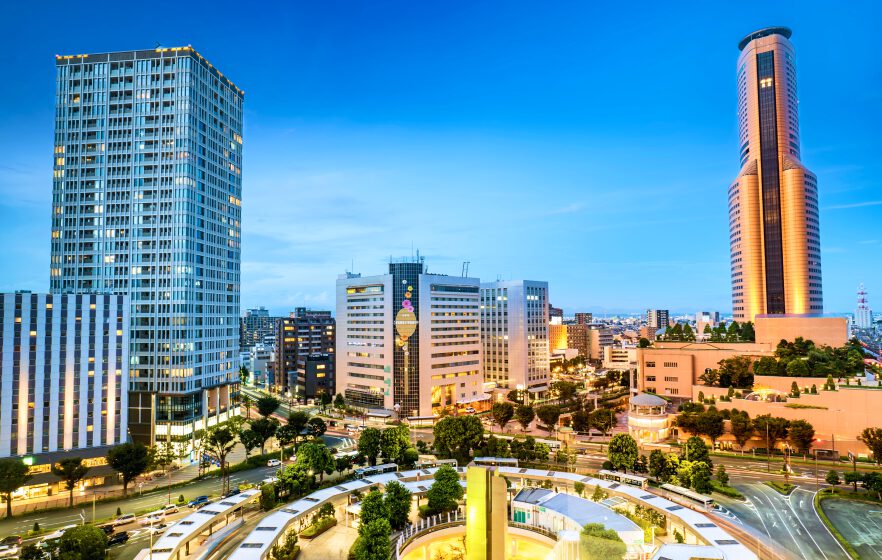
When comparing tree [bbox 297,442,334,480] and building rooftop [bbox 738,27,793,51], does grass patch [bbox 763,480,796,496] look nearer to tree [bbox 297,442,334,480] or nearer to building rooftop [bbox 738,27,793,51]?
tree [bbox 297,442,334,480]

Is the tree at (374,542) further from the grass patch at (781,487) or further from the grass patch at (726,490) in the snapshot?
the grass patch at (781,487)

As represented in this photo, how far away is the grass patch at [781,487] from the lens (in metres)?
45.9

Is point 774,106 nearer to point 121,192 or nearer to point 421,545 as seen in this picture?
point 421,545

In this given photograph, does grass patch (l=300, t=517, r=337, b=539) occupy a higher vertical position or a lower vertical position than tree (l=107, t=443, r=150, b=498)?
lower

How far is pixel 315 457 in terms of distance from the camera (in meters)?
46.5

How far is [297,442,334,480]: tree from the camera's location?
45.8 metres

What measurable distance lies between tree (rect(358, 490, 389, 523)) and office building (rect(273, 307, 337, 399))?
93213 millimetres

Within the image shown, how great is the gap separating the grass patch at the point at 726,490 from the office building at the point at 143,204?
67141 millimetres

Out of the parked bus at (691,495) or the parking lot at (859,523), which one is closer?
the parking lot at (859,523)

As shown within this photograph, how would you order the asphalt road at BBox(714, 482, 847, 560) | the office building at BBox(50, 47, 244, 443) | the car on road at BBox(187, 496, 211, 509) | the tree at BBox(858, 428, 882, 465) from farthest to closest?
the office building at BBox(50, 47, 244, 443) → the tree at BBox(858, 428, 882, 465) → the car on road at BBox(187, 496, 211, 509) → the asphalt road at BBox(714, 482, 847, 560)

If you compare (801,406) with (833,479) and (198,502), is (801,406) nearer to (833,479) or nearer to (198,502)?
(833,479)

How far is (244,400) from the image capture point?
365 ft

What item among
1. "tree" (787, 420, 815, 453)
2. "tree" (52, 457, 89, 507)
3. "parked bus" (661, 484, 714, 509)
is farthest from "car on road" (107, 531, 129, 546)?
"tree" (787, 420, 815, 453)

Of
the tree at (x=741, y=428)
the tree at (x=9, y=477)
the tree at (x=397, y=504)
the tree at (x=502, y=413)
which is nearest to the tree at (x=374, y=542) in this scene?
the tree at (x=397, y=504)
